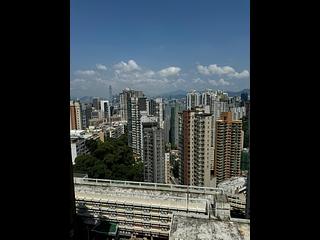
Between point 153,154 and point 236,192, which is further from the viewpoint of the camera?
point 153,154

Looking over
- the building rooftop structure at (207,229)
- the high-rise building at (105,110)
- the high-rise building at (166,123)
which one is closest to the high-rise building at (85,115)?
the high-rise building at (105,110)

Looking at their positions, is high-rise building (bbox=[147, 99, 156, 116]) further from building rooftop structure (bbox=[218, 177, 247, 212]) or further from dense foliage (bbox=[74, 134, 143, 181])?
building rooftop structure (bbox=[218, 177, 247, 212])

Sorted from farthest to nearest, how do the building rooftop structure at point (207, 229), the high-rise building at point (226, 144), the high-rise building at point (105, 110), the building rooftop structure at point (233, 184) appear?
the high-rise building at point (105, 110) → the high-rise building at point (226, 144) → the building rooftop structure at point (233, 184) → the building rooftop structure at point (207, 229)

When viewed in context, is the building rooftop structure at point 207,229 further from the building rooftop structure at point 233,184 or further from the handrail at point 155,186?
the building rooftop structure at point 233,184

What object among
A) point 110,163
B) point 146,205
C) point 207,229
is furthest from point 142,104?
point 207,229

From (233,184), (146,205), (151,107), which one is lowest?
(233,184)

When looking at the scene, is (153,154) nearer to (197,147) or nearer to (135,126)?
(197,147)

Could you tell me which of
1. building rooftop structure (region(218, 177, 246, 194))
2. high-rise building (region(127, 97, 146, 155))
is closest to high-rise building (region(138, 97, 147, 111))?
high-rise building (region(127, 97, 146, 155))
